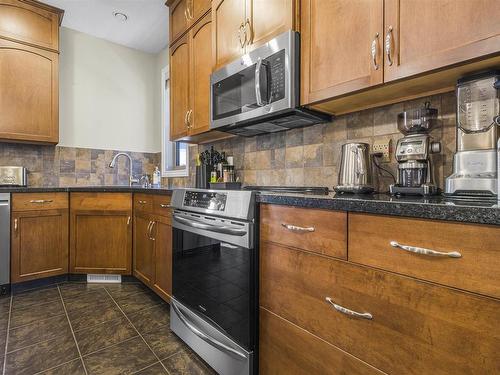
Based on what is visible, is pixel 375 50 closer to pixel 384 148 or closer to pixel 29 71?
pixel 384 148

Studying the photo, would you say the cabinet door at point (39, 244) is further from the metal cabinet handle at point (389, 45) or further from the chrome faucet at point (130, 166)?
the metal cabinet handle at point (389, 45)

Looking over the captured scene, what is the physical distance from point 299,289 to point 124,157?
3.21 m

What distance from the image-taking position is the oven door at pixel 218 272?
127 centimetres

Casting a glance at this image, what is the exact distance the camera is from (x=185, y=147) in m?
3.32

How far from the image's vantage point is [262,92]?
1.54m

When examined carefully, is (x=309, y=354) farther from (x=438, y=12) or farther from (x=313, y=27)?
(x=313, y=27)

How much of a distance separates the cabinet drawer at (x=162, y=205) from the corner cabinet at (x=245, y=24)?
1.03 metres

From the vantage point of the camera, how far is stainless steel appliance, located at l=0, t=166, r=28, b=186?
8.91 feet

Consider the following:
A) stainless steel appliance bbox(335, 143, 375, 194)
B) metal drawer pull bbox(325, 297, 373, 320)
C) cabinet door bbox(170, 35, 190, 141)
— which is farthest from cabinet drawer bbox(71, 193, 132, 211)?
metal drawer pull bbox(325, 297, 373, 320)

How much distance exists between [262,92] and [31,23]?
2.76 metres

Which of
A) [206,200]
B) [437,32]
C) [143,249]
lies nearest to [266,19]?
[437,32]

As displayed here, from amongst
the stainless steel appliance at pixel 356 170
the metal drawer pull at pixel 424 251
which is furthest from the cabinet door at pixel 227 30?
the metal drawer pull at pixel 424 251

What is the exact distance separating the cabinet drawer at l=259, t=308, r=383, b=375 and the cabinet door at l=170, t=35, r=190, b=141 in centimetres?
175

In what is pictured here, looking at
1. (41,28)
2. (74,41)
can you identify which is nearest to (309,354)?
(41,28)
